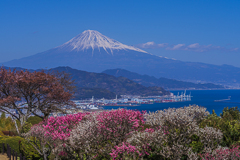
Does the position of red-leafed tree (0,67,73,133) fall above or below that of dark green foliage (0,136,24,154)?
above

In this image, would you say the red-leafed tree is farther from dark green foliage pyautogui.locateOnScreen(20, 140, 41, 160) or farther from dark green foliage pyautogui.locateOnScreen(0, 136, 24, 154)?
dark green foliage pyautogui.locateOnScreen(20, 140, 41, 160)

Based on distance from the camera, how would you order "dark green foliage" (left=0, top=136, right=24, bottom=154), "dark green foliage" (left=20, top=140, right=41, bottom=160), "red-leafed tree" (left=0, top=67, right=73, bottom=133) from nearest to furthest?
"dark green foliage" (left=20, top=140, right=41, bottom=160), "dark green foliage" (left=0, top=136, right=24, bottom=154), "red-leafed tree" (left=0, top=67, right=73, bottom=133)

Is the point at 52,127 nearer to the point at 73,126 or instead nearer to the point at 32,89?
the point at 73,126

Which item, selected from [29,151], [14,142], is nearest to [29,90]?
[14,142]

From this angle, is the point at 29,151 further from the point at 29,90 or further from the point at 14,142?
the point at 29,90

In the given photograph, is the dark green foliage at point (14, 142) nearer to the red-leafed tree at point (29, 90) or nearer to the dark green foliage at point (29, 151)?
the dark green foliage at point (29, 151)

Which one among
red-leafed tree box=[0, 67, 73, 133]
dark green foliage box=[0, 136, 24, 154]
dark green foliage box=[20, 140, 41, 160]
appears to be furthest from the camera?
red-leafed tree box=[0, 67, 73, 133]

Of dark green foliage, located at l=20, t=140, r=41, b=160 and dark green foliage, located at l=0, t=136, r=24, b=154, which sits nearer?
dark green foliage, located at l=20, t=140, r=41, b=160

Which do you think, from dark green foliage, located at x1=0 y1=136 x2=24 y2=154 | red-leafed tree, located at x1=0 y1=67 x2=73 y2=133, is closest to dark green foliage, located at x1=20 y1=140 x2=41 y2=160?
dark green foliage, located at x1=0 y1=136 x2=24 y2=154

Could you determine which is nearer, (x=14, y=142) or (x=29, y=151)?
(x=29, y=151)

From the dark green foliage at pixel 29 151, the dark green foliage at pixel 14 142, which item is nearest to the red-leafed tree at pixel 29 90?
the dark green foliage at pixel 14 142

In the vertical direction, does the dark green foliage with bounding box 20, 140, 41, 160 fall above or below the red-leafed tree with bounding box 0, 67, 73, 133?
below
